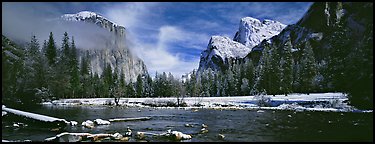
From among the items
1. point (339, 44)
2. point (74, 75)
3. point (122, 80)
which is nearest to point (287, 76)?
point (339, 44)

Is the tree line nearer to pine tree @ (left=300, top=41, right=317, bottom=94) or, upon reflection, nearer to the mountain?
pine tree @ (left=300, top=41, right=317, bottom=94)

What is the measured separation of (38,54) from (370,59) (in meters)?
58.8

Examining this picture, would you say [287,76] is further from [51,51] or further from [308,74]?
[51,51]

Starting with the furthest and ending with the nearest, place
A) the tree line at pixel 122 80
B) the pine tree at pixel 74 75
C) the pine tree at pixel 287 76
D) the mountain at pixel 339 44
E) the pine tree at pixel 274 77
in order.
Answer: the pine tree at pixel 74 75 → the pine tree at pixel 274 77 → the pine tree at pixel 287 76 → the tree line at pixel 122 80 → the mountain at pixel 339 44

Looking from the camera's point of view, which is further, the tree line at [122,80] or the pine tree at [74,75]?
the pine tree at [74,75]

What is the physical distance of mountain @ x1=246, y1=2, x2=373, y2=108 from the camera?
35031 mm

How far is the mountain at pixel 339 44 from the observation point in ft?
115

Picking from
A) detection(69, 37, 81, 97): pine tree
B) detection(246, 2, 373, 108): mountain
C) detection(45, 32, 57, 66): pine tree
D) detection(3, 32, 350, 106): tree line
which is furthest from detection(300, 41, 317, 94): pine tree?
detection(45, 32, 57, 66): pine tree

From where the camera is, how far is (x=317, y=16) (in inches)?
5920

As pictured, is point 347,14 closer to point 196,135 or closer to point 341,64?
point 341,64

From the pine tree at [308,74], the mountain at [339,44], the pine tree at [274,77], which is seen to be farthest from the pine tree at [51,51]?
the pine tree at [308,74]

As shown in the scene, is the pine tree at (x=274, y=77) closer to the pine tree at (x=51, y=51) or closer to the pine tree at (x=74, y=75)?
the pine tree at (x=74, y=75)

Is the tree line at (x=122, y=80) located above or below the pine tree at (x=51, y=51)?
below

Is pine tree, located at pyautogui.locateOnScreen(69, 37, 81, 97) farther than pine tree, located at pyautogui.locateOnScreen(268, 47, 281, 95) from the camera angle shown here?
Yes
